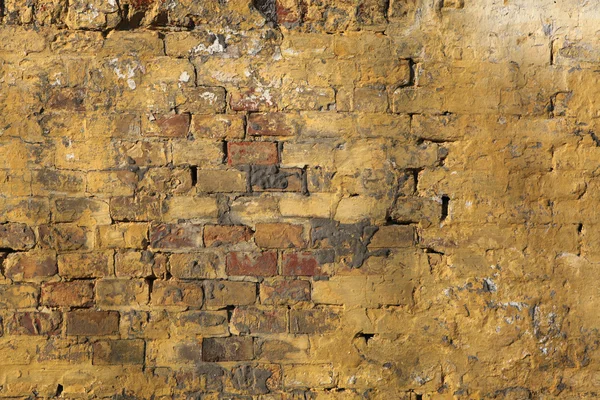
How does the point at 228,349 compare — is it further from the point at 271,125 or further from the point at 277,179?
the point at 271,125

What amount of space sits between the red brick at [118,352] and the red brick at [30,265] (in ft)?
1.16

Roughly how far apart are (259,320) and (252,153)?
664 mm

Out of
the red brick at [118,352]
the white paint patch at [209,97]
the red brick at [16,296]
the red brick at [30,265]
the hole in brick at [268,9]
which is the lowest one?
the red brick at [118,352]

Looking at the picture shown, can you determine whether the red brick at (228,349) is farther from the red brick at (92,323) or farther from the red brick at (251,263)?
the red brick at (92,323)

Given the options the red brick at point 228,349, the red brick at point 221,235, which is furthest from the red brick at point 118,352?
the red brick at point 221,235

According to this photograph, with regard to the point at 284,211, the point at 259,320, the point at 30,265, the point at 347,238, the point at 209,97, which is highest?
the point at 209,97

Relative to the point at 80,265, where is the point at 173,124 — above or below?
above

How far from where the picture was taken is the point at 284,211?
238 cm

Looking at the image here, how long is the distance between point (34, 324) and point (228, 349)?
0.77 metres

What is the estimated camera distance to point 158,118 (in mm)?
2373

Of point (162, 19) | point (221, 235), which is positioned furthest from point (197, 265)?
point (162, 19)

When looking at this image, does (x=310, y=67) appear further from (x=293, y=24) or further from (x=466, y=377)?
(x=466, y=377)

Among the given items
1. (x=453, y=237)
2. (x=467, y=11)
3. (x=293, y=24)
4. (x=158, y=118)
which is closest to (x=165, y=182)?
(x=158, y=118)

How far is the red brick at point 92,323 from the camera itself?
7.75 feet
